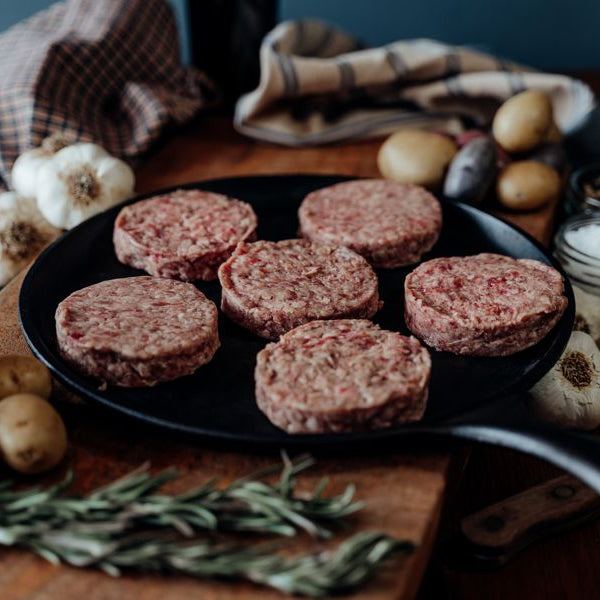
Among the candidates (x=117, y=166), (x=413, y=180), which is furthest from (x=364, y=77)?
(x=117, y=166)

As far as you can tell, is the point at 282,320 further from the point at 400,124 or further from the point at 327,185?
the point at 400,124

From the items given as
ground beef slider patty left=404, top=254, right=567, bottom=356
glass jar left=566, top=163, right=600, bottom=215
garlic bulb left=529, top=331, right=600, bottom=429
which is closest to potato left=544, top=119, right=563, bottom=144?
glass jar left=566, top=163, right=600, bottom=215

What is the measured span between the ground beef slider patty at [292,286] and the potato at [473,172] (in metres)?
0.91

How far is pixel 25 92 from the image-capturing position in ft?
13.4

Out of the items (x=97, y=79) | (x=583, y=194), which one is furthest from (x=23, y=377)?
(x=583, y=194)

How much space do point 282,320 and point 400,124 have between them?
93.5 inches

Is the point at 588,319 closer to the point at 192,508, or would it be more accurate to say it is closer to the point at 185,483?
the point at 185,483

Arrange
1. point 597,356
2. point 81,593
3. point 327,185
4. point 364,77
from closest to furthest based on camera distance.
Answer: point 81,593 < point 597,356 < point 327,185 < point 364,77

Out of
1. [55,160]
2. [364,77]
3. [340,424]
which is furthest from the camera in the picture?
[364,77]

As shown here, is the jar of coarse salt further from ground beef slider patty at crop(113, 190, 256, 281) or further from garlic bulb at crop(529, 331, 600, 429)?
ground beef slider patty at crop(113, 190, 256, 281)

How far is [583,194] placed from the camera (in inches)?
153

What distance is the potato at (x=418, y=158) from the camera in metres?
3.83

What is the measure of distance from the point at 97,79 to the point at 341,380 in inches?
115

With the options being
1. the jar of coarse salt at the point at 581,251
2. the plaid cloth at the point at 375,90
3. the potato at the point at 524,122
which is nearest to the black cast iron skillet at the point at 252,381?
the jar of coarse salt at the point at 581,251
